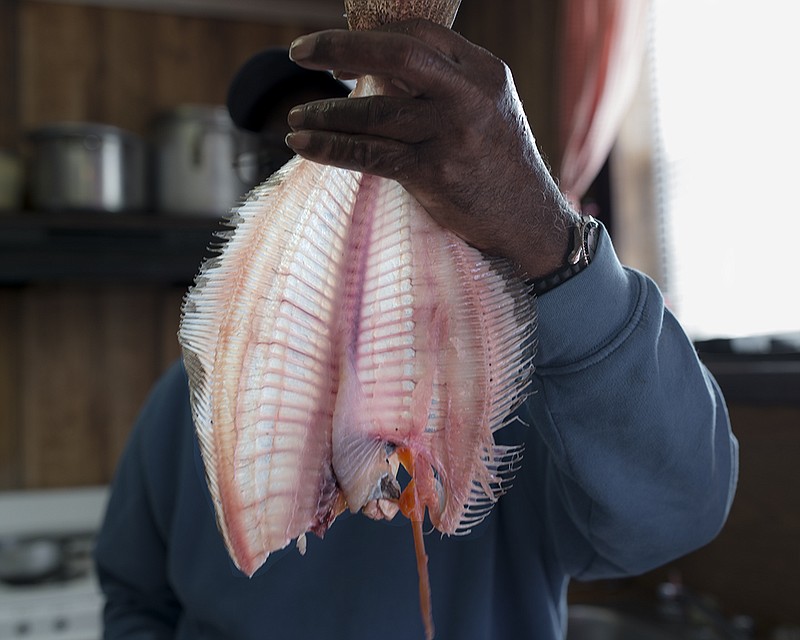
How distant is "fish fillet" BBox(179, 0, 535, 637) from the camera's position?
1.47 feet

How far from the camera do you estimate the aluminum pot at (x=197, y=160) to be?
8.30 feet

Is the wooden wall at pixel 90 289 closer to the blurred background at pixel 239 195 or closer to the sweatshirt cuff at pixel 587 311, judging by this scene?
the blurred background at pixel 239 195

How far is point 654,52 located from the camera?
92.4 inches

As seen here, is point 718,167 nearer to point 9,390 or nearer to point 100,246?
point 100,246

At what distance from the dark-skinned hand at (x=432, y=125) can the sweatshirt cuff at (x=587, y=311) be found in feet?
0.24

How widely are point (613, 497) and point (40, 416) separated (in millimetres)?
2702

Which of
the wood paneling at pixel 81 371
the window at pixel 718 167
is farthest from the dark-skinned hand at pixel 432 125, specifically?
the wood paneling at pixel 81 371

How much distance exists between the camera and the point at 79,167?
7.97 feet

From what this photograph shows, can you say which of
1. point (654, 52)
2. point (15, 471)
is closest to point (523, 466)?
point (654, 52)

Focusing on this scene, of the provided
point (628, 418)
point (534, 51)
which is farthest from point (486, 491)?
point (534, 51)

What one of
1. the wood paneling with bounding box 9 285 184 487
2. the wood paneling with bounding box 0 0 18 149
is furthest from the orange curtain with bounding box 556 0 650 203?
the wood paneling with bounding box 0 0 18 149

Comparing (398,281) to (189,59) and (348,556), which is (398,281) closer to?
(348,556)

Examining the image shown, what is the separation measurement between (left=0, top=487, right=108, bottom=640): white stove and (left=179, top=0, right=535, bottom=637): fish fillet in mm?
2032

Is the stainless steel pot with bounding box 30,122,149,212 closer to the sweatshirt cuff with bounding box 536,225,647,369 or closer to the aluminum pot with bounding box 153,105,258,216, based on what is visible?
the aluminum pot with bounding box 153,105,258,216
